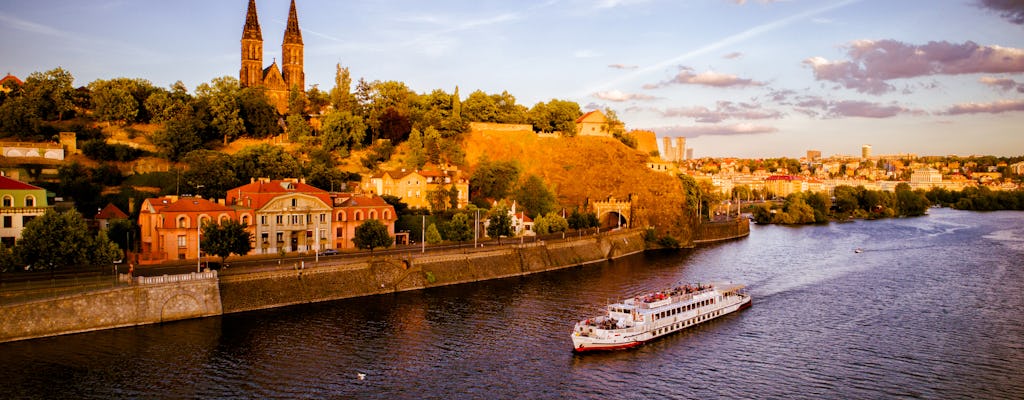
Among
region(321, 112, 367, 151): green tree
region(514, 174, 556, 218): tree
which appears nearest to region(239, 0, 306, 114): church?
region(321, 112, 367, 151): green tree

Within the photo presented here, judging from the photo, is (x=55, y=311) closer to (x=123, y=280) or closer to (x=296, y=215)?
(x=123, y=280)

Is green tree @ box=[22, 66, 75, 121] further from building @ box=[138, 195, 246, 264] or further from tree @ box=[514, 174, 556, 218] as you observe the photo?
tree @ box=[514, 174, 556, 218]

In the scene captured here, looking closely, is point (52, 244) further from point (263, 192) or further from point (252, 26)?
point (252, 26)

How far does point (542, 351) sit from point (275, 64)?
291 ft

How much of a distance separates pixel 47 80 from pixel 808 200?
139 metres

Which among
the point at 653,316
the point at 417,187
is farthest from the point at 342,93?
the point at 653,316

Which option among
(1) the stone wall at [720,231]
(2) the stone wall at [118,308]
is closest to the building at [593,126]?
(1) the stone wall at [720,231]

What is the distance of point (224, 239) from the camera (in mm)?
51406

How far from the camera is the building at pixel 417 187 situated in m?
81.7

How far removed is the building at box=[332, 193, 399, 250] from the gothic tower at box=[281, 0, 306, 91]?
52.6 m

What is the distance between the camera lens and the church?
110 meters

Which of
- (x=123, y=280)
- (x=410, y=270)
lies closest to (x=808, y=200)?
(x=410, y=270)

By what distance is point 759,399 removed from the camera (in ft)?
110

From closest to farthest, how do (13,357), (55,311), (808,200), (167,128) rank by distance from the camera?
1. (13,357)
2. (55,311)
3. (167,128)
4. (808,200)
